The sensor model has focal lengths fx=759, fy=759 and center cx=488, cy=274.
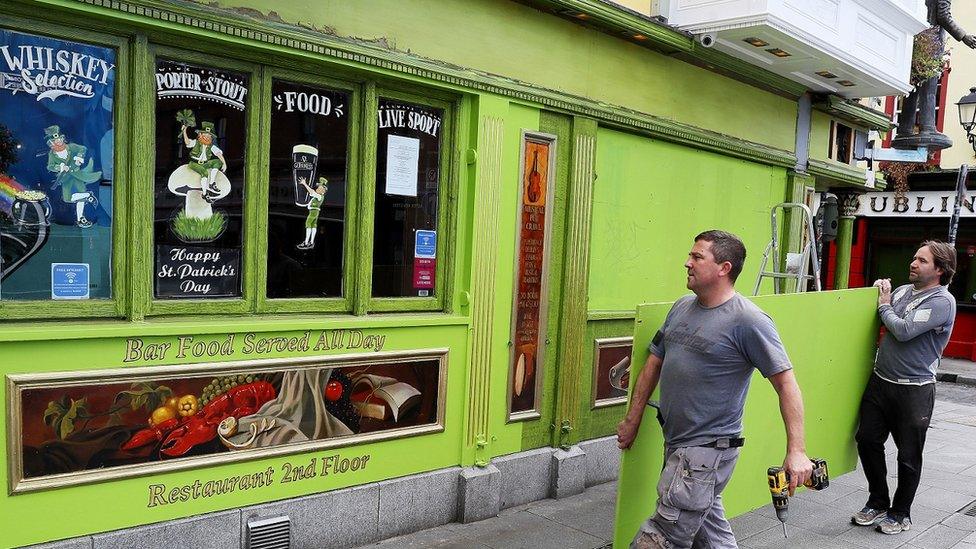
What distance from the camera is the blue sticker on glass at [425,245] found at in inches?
221

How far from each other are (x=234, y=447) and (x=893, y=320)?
15.9 feet

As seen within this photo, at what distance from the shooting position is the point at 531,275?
6215 mm

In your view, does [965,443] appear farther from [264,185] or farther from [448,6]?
[264,185]

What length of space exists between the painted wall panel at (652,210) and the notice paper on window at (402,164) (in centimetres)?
199

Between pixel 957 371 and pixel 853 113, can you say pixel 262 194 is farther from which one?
pixel 957 371

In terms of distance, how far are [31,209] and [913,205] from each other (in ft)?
64.3

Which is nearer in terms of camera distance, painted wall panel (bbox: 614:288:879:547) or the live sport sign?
painted wall panel (bbox: 614:288:879:547)

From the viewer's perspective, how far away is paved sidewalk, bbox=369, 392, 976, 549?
5422mm

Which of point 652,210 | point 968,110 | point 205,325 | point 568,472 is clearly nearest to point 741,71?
point 652,210

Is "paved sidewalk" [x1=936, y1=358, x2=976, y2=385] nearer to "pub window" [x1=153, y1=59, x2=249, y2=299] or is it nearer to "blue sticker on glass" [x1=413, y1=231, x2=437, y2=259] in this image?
"blue sticker on glass" [x1=413, y1=231, x2=437, y2=259]

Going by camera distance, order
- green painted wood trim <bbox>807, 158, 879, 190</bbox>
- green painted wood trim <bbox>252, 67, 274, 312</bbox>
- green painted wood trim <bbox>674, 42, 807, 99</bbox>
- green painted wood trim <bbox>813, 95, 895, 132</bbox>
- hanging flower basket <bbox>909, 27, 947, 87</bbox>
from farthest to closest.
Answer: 1. hanging flower basket <bbox>909, 27, 947, 87</bbox>
2. green painted wood trim <bbox>807, 158, 879, 190</bbox>
3. green painted wood trim <bbox>813, 95, 895, 132</bbox>
4. green painted wood trim <bbox>674, 42, 807, 99</bbox>
5. green painted wood trim <bbox>252, 67, 274, 312</bbox>

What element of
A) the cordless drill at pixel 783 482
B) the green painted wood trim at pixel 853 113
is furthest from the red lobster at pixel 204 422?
the green painted wood trim at pixel 853 113

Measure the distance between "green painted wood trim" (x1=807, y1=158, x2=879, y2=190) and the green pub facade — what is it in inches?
145

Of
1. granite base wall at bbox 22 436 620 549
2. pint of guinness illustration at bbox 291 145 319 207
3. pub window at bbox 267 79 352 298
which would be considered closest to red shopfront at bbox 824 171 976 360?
granite base wall at bbox 22 436 620 549
